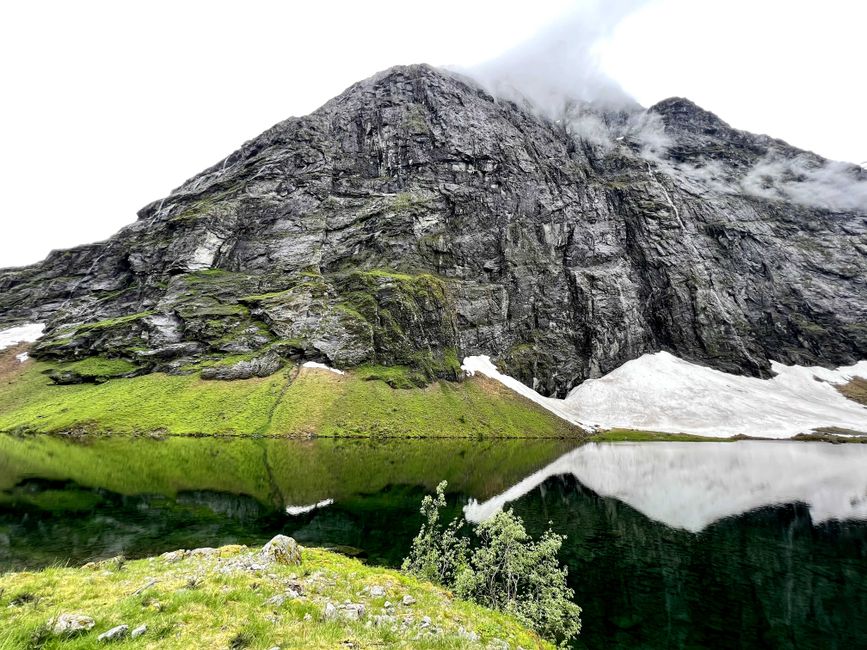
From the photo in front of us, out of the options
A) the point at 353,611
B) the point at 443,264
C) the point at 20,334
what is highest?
the point at 443,264

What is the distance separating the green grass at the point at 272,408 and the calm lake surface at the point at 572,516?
1320 centimetres

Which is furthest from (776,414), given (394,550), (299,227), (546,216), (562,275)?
(299,227)

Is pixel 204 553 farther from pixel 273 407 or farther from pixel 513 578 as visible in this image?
pixel 273 407

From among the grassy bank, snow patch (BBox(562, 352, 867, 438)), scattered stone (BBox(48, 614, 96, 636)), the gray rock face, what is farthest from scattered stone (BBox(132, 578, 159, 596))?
snow patch (BBox(562, 352, 867, 438))

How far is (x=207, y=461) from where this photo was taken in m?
56.6

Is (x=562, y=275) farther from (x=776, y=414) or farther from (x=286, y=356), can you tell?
(x=286, y=356)

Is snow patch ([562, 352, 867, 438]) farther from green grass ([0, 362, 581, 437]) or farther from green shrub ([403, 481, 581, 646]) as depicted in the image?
green shrub ([403, 481, 581, 646])

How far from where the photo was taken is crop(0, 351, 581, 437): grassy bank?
278 ft

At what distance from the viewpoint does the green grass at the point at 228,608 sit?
914cm

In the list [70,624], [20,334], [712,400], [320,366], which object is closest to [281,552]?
[70,624]

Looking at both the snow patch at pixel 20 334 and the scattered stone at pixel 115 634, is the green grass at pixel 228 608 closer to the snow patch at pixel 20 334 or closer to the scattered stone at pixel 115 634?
the scattered stone at pixel 115 634

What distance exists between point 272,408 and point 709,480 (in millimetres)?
80453

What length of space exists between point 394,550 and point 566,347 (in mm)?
121203

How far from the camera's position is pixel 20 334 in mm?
135000
